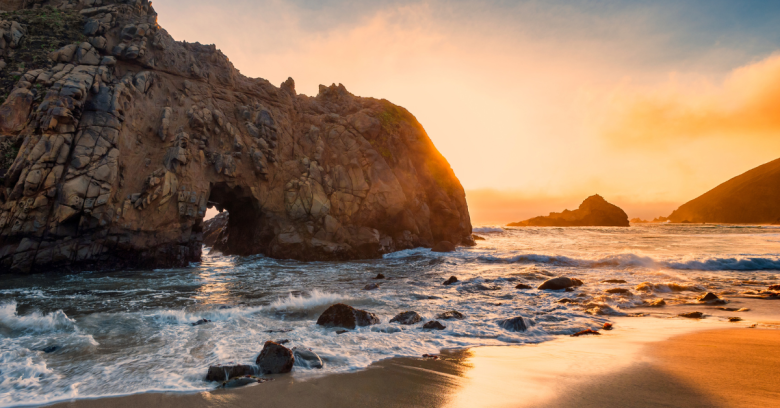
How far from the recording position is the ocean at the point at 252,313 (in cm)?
518

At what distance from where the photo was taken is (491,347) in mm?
6477

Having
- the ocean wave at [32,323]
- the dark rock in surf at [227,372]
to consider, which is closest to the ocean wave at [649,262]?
the dark rock in surf at [227,372]

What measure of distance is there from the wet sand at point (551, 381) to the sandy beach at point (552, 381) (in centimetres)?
1

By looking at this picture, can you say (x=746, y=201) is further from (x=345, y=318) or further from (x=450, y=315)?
(x=345, y=318)

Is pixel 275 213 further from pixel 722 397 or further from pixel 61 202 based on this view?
pixel 722 397

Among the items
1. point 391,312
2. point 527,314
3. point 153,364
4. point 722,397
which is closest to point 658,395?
point 722,397

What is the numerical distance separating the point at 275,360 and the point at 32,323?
22.7 ft

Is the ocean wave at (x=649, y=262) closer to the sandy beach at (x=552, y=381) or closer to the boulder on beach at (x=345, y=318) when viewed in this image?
the sandy beach at (x=552, y=381)

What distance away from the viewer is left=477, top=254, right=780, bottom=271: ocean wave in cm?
1816

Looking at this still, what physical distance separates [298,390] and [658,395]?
4.42 meters

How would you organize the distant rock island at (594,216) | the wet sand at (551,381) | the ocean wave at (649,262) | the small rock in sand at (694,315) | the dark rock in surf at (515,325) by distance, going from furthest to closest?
the distant rock island at (594,216) < the ocean wave at (649,262) < the small rock in sand at (694,315) < the dark rock in surf at (515,325) < the wet sand at (551,381)

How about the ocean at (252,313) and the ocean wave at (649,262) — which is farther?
the ocean wave at (649,262)

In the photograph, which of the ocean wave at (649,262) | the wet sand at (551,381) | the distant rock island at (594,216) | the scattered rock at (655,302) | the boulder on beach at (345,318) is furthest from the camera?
the distant rock island at (594,216)

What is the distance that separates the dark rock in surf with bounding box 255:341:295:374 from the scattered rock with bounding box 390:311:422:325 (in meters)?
3.52
